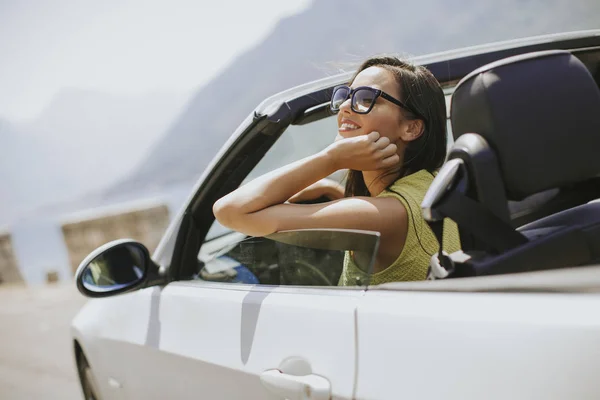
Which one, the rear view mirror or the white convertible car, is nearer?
the white convertible car

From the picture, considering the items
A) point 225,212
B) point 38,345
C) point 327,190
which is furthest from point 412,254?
point 38,345

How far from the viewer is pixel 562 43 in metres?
1.81

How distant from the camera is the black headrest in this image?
43.1 inches

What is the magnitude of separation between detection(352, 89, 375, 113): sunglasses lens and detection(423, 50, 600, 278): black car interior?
1.44 feet

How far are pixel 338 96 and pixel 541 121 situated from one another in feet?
2.38

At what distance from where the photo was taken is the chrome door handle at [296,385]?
1.13 m

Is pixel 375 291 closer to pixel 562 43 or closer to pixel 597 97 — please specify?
pixel 597 97

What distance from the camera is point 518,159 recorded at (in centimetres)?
110

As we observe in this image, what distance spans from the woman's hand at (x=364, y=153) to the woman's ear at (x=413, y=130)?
113 mm

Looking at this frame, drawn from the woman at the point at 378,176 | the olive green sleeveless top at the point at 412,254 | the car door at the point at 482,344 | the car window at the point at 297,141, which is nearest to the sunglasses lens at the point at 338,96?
the woman at the point at 378,176

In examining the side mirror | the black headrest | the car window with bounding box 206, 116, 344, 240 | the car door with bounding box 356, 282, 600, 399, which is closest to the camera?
the car door with bounding box 356, 282, 600, 399

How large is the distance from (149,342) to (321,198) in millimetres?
836

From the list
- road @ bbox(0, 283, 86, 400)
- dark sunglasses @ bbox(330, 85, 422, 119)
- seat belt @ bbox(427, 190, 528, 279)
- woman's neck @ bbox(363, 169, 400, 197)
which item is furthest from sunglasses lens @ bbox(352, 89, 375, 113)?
road @ bbox(0, 283, 86, 400)

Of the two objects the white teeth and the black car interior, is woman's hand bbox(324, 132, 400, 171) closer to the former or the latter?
the white teeth
